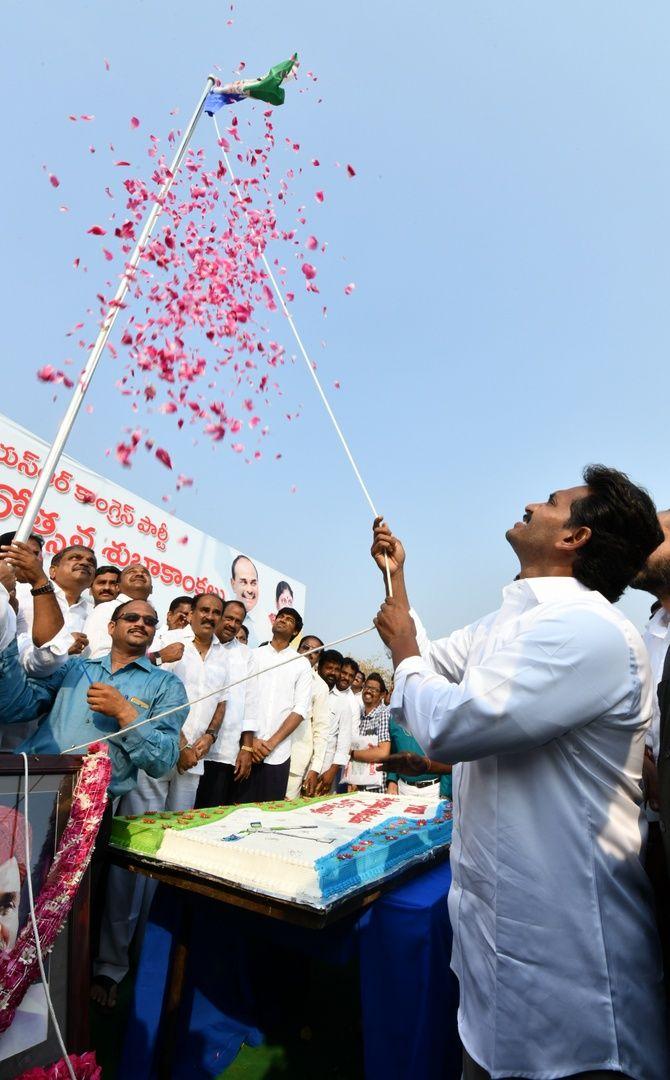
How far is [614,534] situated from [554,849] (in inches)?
33.1

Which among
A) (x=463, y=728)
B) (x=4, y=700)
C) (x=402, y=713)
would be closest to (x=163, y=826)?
(x=4, y=700)

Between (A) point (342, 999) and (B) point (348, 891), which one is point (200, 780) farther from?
(B) point (348, 891)

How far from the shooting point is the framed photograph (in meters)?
1.48

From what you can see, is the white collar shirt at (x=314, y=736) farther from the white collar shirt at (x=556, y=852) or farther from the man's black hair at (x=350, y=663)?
the white collar shirt at (x=556, y=852)

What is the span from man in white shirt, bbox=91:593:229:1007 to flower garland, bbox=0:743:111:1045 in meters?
1.74

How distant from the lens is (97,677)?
10.6 ft

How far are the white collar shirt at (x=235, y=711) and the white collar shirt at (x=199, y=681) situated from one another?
0.34 feet

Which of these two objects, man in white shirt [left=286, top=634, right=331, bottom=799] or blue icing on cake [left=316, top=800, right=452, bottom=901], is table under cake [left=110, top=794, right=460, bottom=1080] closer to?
blue icing on cake [left=316, top=800, right=452, bottom=901]

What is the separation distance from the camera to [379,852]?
2.37 meters

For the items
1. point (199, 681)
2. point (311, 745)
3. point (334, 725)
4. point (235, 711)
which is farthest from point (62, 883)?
point (334, 725)

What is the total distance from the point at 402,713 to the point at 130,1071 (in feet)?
6.21

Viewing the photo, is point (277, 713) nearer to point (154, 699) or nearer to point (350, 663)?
point (154, 699)

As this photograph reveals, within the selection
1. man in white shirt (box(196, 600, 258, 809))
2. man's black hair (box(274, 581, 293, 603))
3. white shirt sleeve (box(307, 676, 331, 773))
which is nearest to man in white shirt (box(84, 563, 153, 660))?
man in white shirt (box(196, 600, 258, 809))

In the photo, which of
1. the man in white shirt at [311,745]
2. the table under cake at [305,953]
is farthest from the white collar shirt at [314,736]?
the table under cake at [305,953]
